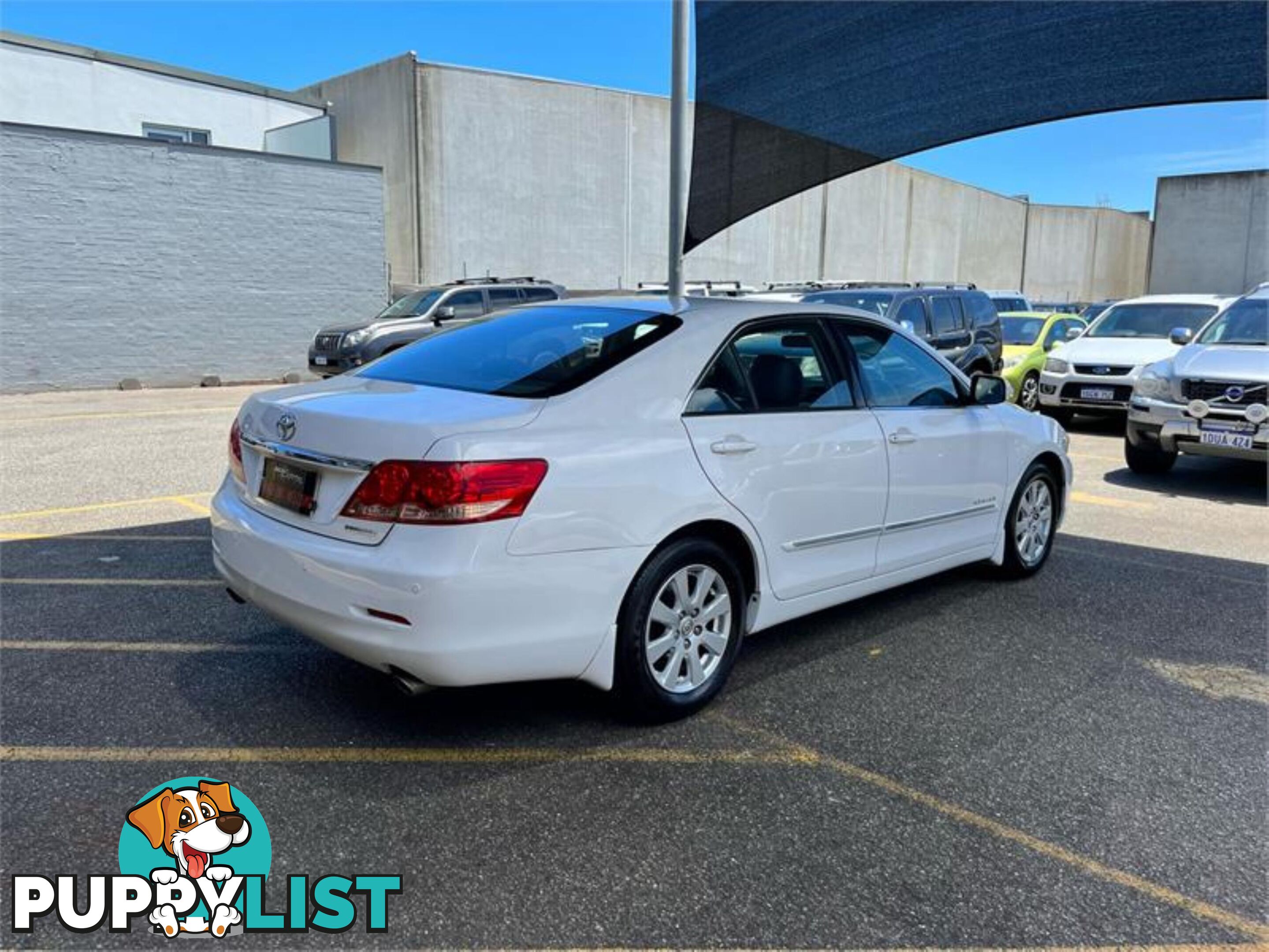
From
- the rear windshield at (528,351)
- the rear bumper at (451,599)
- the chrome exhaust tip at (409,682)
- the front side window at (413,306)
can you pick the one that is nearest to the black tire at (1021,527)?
the rear windshield at (528,351)

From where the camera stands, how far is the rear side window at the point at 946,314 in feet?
41.5

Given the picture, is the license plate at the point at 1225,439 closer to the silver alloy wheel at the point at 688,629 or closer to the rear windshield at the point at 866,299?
the rear windshield at the point at 866,299

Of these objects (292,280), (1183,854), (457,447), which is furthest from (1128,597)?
(292,280)

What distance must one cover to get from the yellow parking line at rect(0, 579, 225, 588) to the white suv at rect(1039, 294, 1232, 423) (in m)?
10.9

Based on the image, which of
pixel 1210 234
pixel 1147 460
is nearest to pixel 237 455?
pixel 1147 460

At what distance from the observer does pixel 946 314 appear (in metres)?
12.9

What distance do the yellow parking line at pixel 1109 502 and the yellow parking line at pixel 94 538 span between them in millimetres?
6930

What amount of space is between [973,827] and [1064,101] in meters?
5.01

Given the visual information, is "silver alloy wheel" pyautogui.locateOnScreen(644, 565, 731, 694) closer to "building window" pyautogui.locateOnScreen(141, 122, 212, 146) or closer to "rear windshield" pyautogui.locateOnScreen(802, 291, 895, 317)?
"rear windshield" pyautogui.locateOnScreen(802, 291, 895, 317)

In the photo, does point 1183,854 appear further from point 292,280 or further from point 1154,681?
point 292,280

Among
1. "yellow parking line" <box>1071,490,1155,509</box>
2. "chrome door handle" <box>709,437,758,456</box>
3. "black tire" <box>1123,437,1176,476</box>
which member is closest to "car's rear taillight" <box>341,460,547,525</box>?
"chrome door handle" <box>709,437,758,456</box>

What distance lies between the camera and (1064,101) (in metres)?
6.17

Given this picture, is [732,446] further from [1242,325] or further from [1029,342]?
[1029,342]

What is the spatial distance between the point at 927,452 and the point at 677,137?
185 inches
